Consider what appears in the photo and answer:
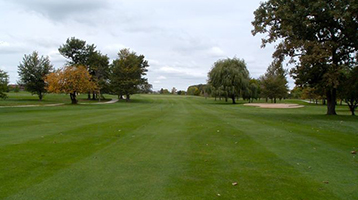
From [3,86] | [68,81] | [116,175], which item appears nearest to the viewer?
[116,175]

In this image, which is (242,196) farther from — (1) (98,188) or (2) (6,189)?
(2) (6,189)

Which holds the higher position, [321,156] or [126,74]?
[126,74]

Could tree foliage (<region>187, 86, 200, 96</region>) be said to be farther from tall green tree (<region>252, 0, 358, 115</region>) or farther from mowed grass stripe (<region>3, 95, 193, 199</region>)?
mowed grass stripe (<region>3, 95, 193, 199</region>)

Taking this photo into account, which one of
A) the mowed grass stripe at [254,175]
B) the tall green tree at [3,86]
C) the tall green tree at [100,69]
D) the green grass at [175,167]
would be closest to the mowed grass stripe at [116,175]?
the green grass at [175,167]

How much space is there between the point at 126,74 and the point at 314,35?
4147 centimetres

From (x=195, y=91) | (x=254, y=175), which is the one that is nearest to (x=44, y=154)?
(x=254, y=175)

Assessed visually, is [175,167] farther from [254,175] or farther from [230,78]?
[230,78]

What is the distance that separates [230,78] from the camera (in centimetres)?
4912

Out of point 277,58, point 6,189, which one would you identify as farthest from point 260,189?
point 277,58

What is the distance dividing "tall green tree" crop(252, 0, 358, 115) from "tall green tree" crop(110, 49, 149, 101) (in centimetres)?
3770

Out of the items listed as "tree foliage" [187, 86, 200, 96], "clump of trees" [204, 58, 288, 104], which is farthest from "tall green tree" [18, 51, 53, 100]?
"tree foliage" [187, 86, 200, 96]

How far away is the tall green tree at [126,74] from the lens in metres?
55.0

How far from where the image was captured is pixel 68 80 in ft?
121

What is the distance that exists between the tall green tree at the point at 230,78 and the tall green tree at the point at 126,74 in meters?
17.5
